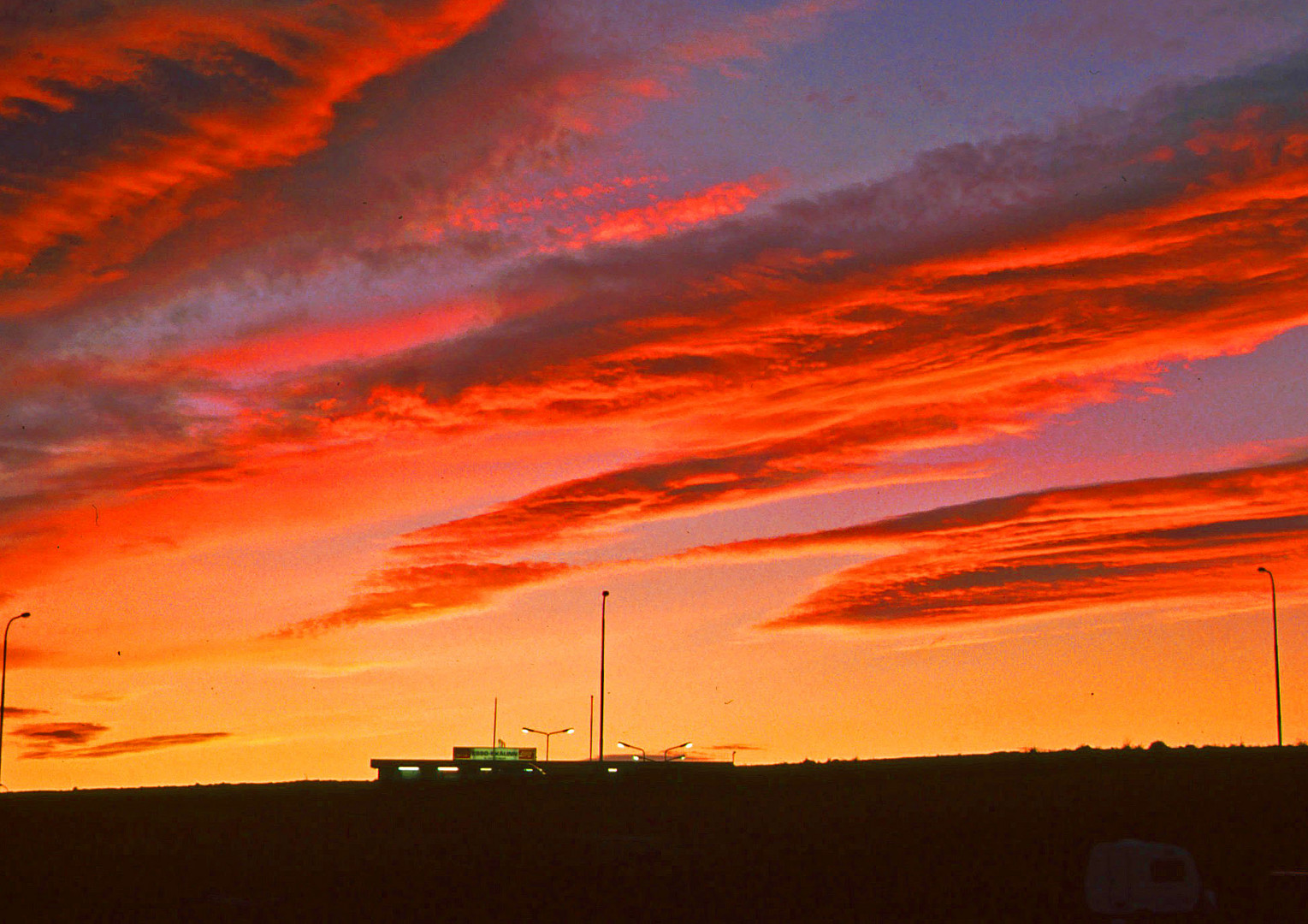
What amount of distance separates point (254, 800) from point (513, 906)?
5631 cm

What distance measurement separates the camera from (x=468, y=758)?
509 ft

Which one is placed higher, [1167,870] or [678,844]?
[1167,870]

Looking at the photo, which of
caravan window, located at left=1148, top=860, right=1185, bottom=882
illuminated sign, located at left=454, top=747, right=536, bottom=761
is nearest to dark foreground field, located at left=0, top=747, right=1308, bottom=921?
caravan window, located at left=1148, top=860, right=1185, bottom=882

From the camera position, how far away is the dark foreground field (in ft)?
168

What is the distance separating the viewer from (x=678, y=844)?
6969 centimetres

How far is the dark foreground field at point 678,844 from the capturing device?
51.1 metres

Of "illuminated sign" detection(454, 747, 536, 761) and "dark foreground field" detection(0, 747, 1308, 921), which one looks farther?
"illuminated sign" detection(454, 747, 536, 761)

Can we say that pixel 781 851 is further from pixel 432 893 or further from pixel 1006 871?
pixel 432 893

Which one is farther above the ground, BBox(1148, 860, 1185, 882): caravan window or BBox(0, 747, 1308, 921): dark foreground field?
BBox(1148, 860, 1185, 882): caravan window

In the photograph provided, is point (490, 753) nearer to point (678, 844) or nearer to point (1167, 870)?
point (678, 844)

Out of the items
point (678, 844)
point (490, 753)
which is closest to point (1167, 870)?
point (678, 844)

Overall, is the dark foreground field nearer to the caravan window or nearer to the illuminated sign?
the caravan window

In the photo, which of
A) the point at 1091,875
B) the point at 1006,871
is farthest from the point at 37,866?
the point at 1091,875

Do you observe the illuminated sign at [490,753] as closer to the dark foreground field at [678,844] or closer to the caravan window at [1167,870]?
the dark foreground field at [678,844]
